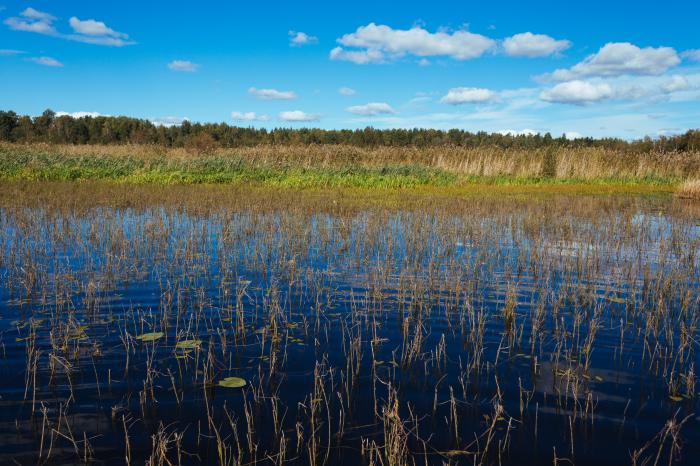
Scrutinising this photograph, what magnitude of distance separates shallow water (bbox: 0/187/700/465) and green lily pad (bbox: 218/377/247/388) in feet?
0.15

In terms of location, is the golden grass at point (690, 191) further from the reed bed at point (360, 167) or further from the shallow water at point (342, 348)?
the shallow water at point (342, 348)

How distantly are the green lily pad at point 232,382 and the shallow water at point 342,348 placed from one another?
5cm

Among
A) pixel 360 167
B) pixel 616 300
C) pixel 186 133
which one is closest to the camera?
pixel 616 300

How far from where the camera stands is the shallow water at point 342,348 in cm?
381

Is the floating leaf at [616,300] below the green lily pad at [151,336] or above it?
above

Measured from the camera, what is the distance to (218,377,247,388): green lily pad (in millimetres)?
4605

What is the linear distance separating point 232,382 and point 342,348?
1.32 meters

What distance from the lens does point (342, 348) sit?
555cm

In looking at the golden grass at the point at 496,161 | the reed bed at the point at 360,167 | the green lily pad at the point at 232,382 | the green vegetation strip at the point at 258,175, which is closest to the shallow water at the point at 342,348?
the green lily pad at the point at 232,382

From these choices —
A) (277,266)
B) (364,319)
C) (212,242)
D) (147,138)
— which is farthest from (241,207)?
(147,138)

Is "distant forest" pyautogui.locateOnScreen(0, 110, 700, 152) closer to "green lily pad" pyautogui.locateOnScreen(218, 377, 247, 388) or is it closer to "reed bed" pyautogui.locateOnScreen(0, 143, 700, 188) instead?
"reed bed" pyautogui.locateOnScreen(0, 143, 700, 188)

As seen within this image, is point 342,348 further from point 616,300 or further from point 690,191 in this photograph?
point 690,191

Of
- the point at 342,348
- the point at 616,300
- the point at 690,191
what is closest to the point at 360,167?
the point at 690,191

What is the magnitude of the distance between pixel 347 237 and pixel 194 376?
21.7ft
